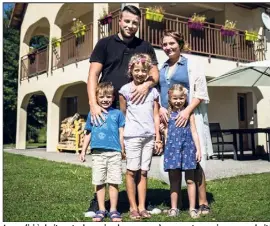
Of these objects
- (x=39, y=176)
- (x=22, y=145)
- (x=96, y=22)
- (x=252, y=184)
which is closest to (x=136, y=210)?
(x=252, y=184)

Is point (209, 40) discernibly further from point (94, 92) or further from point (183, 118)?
point (94, 92)

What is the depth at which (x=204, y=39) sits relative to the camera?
1088cm

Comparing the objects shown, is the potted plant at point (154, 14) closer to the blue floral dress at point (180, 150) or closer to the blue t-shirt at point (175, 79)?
the blue t-shirt at point (175, 79)

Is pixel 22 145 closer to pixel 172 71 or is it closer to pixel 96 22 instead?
pixel 96 22

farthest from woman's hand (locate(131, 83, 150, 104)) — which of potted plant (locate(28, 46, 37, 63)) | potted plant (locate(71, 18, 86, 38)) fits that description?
potted plant (locate(28, 46, 37, 63))

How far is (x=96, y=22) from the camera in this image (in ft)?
33.4

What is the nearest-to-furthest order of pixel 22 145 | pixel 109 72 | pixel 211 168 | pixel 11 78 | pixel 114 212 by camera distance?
pixel 114 212 → pixel 109 72 → pixel 211 168 → pixel 22 145 → pixel 11 78

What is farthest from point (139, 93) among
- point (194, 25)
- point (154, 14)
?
point (194, 25)

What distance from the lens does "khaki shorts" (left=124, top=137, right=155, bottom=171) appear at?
3.16 meters

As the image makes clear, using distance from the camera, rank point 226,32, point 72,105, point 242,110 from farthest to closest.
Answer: point 72,105 < point 242,110 < point 226,32

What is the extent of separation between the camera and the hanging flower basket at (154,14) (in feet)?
30.4

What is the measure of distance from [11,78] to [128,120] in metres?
23.2

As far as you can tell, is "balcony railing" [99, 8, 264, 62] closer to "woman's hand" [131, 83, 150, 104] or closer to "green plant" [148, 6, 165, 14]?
"green plant" [148, 6, 165, 14]

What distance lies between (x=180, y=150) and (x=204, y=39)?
823 centimetres
